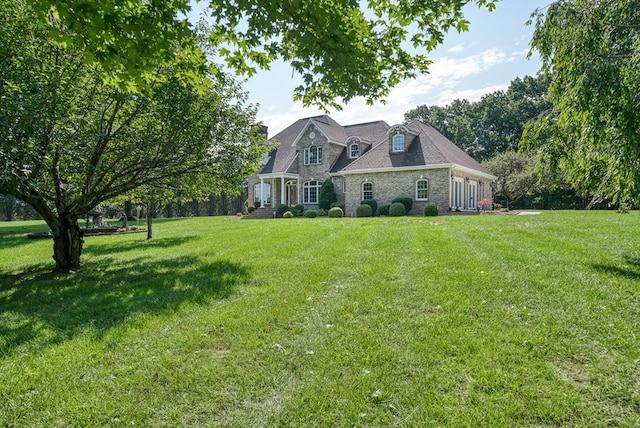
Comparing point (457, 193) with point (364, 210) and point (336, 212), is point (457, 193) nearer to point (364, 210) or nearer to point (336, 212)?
point (364, 210)

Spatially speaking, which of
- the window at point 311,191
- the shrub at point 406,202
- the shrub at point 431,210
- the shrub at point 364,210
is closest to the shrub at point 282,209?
the window at point 311,191

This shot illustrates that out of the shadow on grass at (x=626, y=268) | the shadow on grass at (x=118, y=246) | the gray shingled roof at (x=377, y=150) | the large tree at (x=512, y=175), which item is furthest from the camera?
the large tree at (x=512, y=175)

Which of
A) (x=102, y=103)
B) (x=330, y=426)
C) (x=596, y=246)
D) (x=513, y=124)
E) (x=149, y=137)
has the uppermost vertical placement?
(x=513, y=124)

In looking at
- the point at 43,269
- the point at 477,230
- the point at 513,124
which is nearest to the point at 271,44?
the point at 43,269

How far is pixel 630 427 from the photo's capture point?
8.75 ft

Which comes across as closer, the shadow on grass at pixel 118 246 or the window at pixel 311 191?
the shadow on grass at pixel 118 246

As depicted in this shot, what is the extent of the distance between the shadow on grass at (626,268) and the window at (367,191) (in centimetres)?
1872

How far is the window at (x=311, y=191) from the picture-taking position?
96.1ft

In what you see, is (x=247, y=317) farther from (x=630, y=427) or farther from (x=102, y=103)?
(x=102, y=103)

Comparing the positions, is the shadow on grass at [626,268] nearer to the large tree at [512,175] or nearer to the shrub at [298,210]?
the shrub at [298,210]

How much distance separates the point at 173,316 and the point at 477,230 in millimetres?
9880

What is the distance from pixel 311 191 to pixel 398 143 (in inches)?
308

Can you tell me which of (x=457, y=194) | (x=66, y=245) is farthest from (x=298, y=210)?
(x=66, y=245)

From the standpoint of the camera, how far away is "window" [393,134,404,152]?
25547mm
